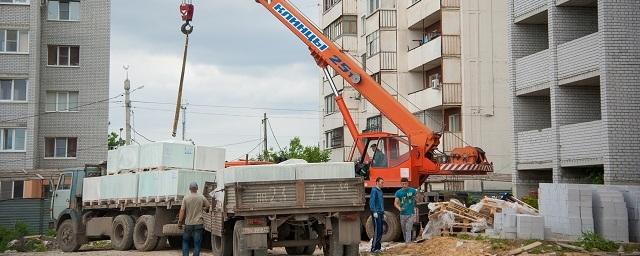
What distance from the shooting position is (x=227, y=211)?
17.7 meters

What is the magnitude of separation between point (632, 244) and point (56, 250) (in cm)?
1812

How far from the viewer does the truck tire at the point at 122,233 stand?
2458 centimetres

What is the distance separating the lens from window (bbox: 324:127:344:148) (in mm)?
53219

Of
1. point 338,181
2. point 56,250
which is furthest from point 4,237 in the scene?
point 338,181

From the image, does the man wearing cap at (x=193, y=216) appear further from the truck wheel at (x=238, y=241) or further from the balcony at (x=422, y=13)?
the balcony at (x=422, y=13)

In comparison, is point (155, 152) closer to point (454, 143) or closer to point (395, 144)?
point (395, 144)

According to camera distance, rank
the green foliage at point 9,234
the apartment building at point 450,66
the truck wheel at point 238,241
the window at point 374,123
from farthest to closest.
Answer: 1. the window at point 374,123
2. the apartment building at point 450,66
3. the green foliage at point 9,234
4. the truck wheel at point 238,241

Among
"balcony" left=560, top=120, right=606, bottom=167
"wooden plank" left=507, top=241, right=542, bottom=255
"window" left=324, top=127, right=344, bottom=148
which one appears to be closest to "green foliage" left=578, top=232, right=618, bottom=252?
"wooden plank" left=507, top=241, right=542, bottom=255

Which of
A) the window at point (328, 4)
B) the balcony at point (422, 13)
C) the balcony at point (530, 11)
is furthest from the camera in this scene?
the window at point (328, 4)

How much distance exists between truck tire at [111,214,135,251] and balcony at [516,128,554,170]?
1230 cm

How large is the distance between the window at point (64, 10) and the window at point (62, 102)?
4.14 m

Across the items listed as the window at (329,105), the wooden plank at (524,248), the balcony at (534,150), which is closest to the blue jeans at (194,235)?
the wooden plank at (524,248)

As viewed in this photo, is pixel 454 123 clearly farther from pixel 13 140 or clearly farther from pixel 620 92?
pixel 13 140

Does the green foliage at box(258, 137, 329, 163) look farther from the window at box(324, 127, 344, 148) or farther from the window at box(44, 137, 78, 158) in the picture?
the window at box(44, 137, 78, 158)
